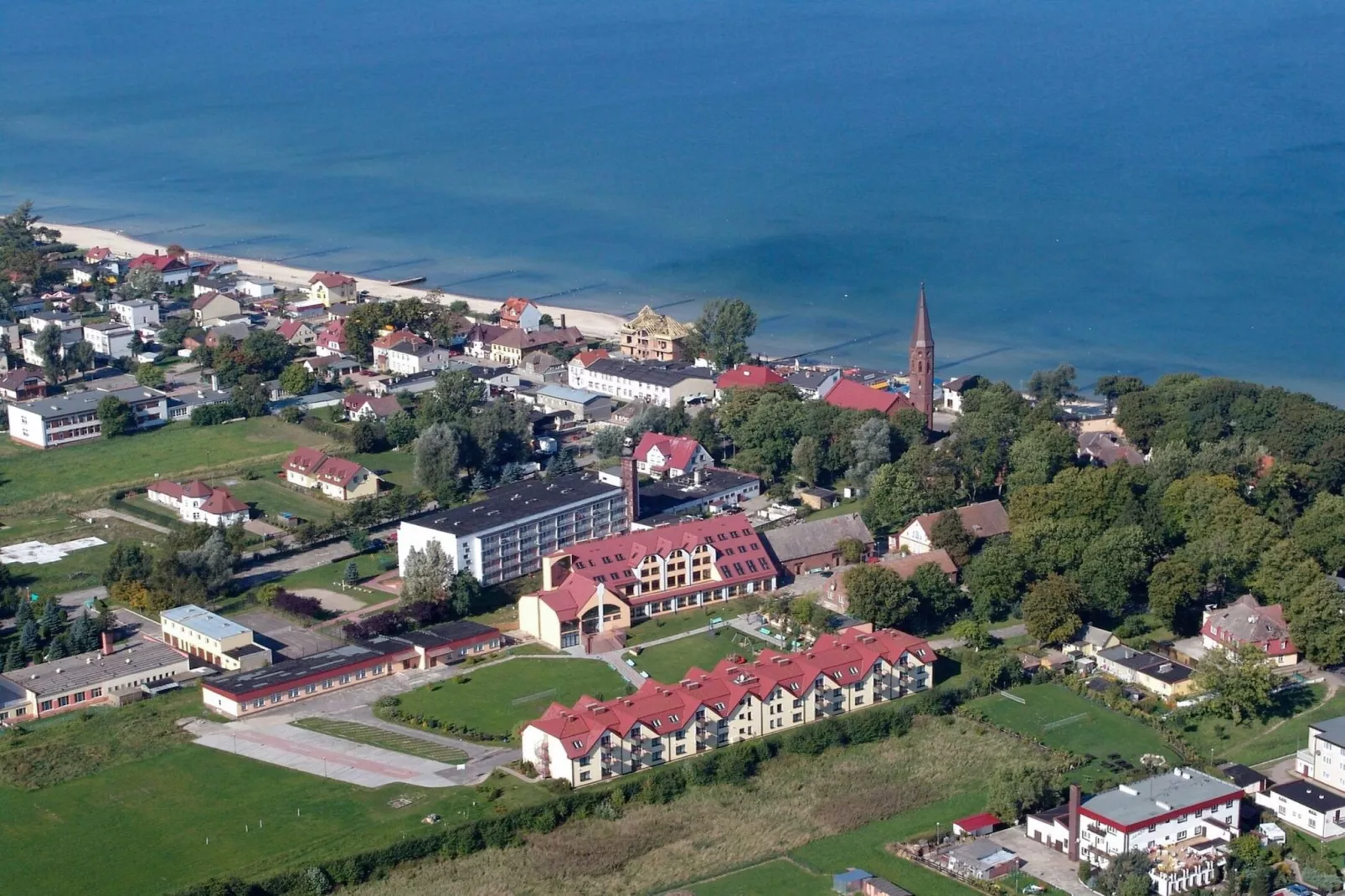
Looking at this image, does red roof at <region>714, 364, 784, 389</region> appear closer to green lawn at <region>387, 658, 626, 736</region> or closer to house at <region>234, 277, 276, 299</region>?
green lawn at <region>387, 658, 626, 736</region>

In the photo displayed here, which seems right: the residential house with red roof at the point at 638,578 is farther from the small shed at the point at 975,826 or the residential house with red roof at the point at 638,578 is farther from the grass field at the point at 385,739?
the small shed at the point at 975,826

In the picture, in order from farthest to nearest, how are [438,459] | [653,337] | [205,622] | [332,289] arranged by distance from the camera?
[332,289] < [653,337] < [438,459] < [205,622]

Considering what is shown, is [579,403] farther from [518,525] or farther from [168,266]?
[168,266]

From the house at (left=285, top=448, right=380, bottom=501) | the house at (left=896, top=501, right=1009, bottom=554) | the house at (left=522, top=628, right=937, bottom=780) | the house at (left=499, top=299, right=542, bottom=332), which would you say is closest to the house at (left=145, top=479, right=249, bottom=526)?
the house at (left=285, top=448, right=380, bottom=501)

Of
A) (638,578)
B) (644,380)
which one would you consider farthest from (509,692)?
(644,380)

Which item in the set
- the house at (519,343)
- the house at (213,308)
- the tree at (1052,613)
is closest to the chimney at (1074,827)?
the tree at (1052,613)

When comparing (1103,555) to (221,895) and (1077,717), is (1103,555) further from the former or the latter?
(221,895)

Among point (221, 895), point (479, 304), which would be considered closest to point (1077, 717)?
point (221, 895)
